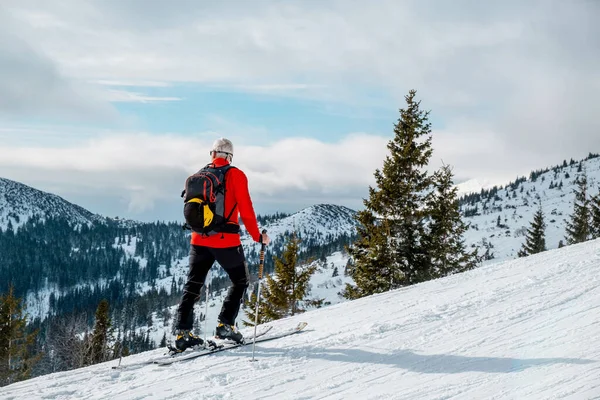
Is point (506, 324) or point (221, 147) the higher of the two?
point (221, 147)

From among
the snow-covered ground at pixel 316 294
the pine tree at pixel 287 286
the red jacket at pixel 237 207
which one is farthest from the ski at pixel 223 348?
the snow-covered ground at pixel 316 294

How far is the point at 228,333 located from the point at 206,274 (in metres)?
0.94

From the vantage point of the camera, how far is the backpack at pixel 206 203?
5180 millimetres

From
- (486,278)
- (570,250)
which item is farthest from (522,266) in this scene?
(570,250)

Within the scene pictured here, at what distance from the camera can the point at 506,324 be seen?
198 inches

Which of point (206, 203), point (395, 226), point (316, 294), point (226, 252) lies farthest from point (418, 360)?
point (316, 294)

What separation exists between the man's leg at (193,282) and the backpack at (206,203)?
14.6 inches

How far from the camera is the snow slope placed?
3574 millimetres

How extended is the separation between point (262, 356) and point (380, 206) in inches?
591

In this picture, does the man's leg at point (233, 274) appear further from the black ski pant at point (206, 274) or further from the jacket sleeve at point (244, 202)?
the jacket sleeve at point (244, 202)

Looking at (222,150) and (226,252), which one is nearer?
(226,252)

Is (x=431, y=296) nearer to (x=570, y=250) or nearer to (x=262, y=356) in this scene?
(x=262, y=356)

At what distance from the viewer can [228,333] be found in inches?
228

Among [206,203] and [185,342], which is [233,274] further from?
[185,342]
